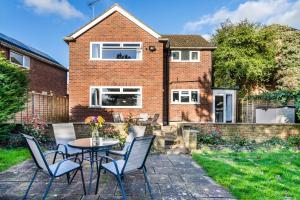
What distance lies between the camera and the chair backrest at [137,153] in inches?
156

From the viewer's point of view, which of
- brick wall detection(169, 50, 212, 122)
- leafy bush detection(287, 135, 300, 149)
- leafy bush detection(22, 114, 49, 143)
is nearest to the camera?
leafy bush detection(22, 114, 49, 143)

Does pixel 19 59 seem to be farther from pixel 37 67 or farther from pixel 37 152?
pixel 37 152

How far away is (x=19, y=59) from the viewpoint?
16766 millimetres

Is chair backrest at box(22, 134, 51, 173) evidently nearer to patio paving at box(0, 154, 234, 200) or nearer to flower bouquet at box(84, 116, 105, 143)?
patio paving at box(0, 154, 234, 200)

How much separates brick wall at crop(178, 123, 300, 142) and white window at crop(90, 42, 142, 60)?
6.43 meters

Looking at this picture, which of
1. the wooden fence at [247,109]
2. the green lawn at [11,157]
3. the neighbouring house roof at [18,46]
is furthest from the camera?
the wooden fence at [247,109]

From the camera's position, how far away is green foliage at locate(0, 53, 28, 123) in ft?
27.5

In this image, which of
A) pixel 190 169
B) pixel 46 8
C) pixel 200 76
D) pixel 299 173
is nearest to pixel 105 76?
pixel 200 76

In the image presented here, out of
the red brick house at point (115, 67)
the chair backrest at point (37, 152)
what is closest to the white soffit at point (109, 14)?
the red brick house at point (115, 67)

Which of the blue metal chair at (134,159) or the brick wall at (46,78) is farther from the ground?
the brick wall at (46,78)

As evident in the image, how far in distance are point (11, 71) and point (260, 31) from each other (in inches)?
729

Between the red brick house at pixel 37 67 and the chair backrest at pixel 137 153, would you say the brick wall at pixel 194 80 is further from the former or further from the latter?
the chair backrest at pixel 137 153

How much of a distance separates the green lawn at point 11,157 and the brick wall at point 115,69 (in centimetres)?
669

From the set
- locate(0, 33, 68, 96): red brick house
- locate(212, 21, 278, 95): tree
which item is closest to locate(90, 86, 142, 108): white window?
locate(0, 33, 68, 96): red brick house
